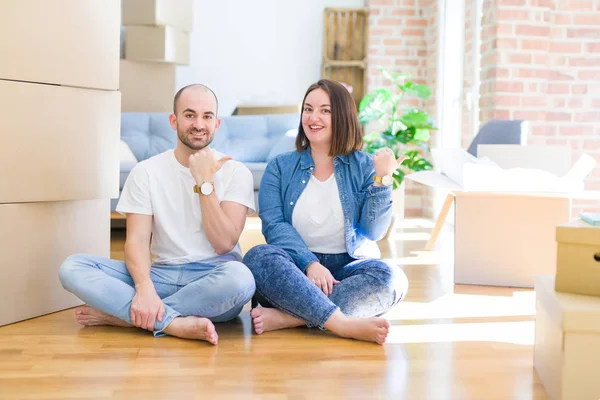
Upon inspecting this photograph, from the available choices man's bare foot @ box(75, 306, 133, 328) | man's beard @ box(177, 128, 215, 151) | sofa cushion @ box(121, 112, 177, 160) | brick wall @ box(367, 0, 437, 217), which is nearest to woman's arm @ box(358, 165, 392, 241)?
man's beard @ box(177, 128, 215, 151)

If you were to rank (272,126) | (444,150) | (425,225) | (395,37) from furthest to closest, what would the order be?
(395,37)
(425,225)
(272,126)
(444,150)

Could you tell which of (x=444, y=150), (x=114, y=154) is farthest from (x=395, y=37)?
(x=114, y=154)

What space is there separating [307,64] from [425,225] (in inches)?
77.5

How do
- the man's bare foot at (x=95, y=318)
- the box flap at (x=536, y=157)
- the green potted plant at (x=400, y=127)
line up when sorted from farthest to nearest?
the green potted plant at (x=400, y=127), the box flap at (x=536, y=157), the man's bare foot at (x=95, y=318)

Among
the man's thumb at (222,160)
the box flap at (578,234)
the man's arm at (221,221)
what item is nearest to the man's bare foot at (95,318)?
the man's arm at (221,221)

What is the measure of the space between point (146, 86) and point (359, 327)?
14.6 feet

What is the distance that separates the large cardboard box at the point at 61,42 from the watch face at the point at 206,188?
683 mm

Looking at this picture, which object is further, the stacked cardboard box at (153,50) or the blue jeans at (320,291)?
the stacked cardboard box at (153,50)

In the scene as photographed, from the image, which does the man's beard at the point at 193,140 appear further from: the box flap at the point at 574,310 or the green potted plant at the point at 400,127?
the green potted plant at the point at 400,127

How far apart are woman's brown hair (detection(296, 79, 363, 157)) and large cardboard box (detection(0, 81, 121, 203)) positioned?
0.81 meters

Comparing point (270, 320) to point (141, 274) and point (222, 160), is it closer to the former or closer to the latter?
point (141, 274)

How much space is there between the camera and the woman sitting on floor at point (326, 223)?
2.58 m

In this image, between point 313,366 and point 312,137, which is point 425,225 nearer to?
point 312,137

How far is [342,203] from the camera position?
8.86 feet
